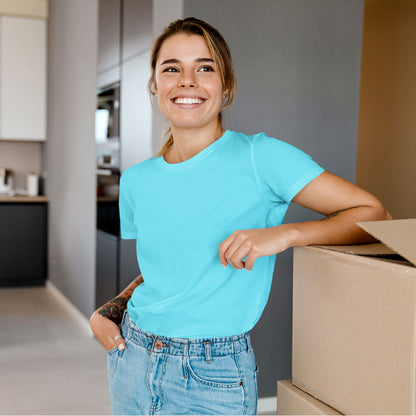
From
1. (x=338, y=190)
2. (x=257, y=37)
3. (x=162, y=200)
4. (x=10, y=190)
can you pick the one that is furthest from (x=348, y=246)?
(x=10, y=190)

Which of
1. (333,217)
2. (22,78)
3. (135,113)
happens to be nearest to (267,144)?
(333,217)

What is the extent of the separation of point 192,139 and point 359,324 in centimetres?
49

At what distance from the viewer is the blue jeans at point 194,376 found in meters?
0.99

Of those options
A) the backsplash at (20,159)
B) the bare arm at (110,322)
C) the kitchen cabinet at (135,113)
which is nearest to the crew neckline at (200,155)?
the bare arm at (110,322)

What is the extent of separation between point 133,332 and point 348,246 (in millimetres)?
453

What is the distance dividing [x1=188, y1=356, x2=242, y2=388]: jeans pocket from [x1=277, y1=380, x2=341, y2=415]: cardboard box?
13 cm

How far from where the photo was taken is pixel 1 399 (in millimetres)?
2705

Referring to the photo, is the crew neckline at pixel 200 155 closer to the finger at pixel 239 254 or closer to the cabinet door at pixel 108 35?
the finger at pixel 239 254

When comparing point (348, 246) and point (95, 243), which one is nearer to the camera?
point (348, 246)

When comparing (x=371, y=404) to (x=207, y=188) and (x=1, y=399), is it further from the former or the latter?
(x=1, y=399)

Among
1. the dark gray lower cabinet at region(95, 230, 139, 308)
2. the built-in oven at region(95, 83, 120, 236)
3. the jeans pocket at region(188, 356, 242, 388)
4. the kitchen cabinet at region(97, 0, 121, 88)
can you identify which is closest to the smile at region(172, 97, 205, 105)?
the jeans pocket at region(188, 356, 242, 388)

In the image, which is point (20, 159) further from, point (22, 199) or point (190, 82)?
point (190, 82)

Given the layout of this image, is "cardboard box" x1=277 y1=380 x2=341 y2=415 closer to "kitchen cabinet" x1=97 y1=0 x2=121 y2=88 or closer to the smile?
the smile

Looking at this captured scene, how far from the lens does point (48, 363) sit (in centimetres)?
323
